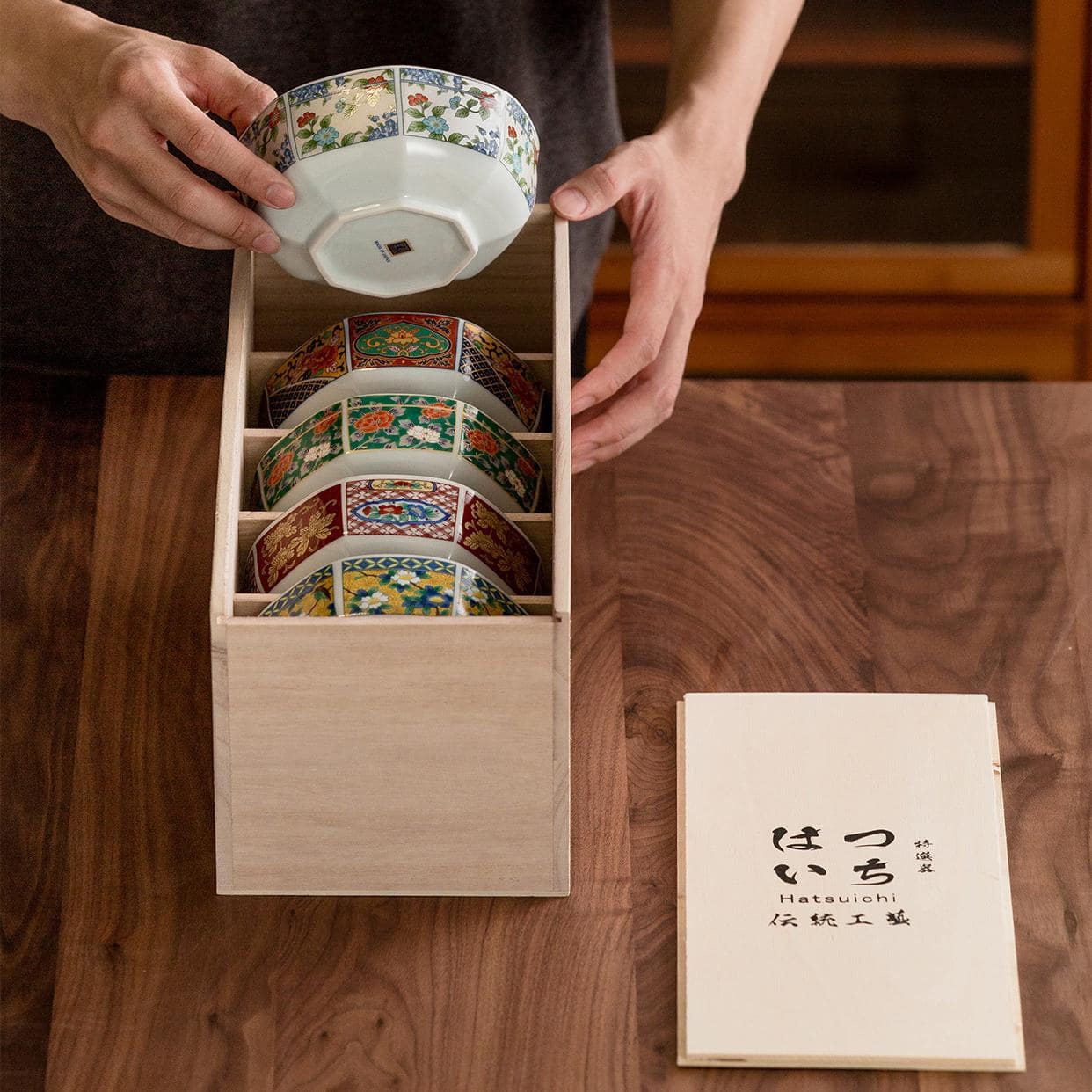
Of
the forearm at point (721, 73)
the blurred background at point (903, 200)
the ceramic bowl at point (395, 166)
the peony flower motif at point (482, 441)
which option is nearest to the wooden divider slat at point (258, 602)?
the peony flower motif at point (482, 441)

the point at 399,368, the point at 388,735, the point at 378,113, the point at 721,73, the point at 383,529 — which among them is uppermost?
the point at 721,73

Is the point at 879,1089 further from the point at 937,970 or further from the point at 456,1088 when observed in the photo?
the point at 456,1088

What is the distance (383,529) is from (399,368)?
5.5 inches

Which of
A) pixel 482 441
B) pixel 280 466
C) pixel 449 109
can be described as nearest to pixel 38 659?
pixel 280 466

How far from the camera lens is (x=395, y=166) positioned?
86 cm

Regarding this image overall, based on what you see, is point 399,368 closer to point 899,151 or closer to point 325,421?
point 325,421

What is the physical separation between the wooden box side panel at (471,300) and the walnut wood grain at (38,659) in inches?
7.2

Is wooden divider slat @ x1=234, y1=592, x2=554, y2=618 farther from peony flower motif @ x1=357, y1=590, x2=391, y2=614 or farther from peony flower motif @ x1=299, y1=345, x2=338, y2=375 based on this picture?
peony flower motif @ x1=299, y1=345, x2=338, y2=375

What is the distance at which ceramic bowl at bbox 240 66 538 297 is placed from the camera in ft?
2.77

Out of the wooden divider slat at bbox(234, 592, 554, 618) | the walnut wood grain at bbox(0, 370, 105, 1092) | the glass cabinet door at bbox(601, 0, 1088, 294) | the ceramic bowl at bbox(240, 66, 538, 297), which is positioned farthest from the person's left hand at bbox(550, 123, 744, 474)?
the glass cabinet door at bbox(601, 0, 1088, 294)

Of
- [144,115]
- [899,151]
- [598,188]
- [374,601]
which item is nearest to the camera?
[374,601]

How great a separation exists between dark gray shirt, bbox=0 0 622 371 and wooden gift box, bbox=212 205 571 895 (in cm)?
37

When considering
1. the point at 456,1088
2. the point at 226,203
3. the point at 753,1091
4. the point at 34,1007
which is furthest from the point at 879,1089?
the point at 226,203

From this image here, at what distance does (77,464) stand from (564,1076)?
585mm
